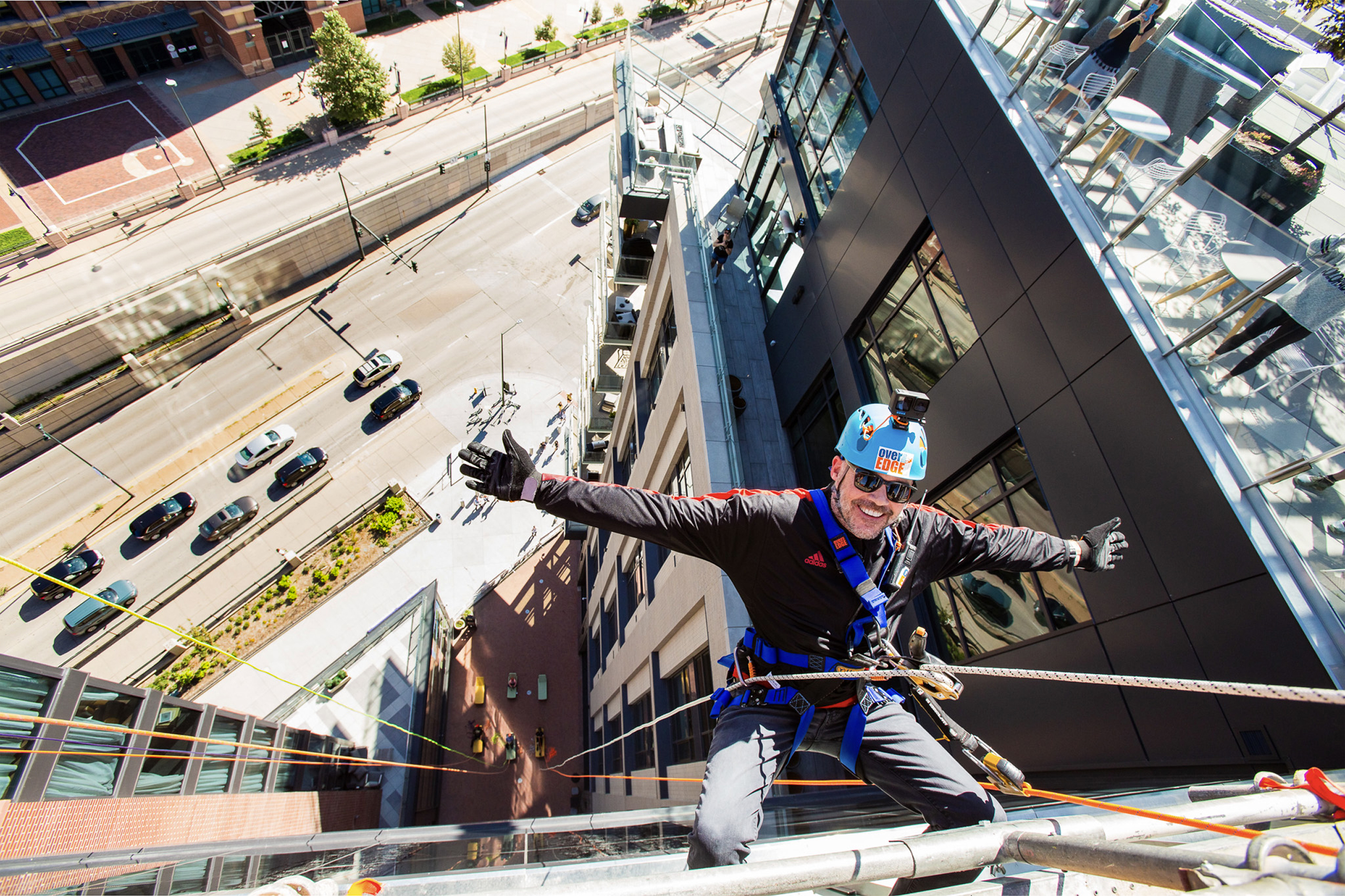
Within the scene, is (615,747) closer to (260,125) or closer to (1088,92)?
(1088,92)

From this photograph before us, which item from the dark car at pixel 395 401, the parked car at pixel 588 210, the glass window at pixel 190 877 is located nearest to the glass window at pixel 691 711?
the glass window at pixel 190 877

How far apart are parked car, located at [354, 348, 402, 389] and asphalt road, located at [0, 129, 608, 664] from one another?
520 millimetres

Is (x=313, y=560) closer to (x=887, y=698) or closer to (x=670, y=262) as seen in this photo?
(x=670, y=262)

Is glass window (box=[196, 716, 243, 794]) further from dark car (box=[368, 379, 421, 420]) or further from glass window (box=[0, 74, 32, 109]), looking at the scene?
glass window (box=[0, 74, 32, 109])

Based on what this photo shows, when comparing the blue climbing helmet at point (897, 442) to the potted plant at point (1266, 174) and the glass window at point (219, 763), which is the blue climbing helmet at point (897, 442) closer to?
the potted plant at point (1266, 174)

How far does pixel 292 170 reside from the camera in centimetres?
4009

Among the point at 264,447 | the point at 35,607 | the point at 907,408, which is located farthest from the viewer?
the point at 264,447

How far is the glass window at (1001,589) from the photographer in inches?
299

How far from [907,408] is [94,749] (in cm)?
1074

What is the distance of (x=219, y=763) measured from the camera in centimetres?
1164

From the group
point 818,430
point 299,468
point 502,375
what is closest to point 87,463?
point 299,468

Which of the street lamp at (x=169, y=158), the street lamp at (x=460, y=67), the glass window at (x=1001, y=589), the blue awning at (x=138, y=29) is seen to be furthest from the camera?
the street lamp at (x=460, y=67)

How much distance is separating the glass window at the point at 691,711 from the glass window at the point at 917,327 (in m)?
6.06

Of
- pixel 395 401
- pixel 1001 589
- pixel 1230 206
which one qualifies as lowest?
pixel 1001 589
